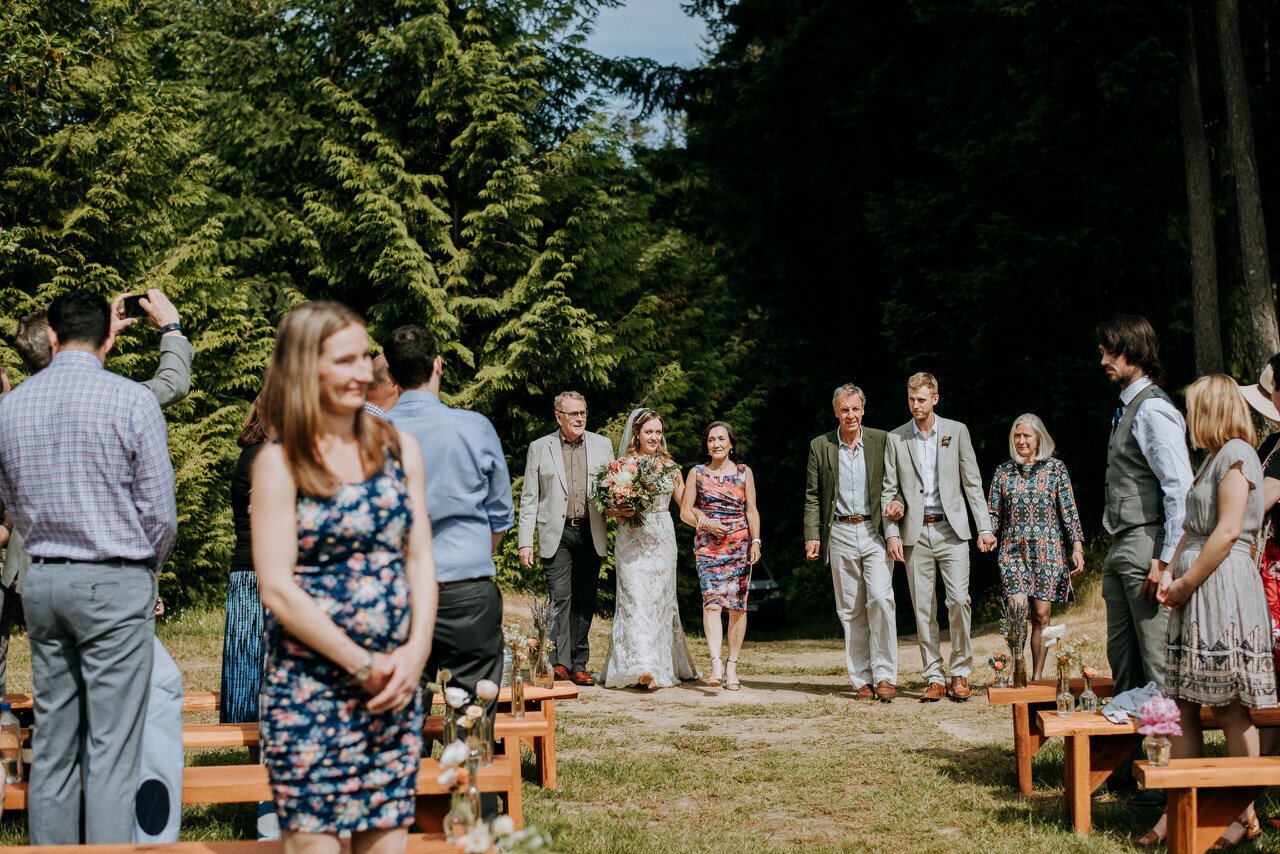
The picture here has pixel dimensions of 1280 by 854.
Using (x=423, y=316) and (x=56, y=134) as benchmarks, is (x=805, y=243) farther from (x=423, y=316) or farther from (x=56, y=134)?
(x=56, y=134)

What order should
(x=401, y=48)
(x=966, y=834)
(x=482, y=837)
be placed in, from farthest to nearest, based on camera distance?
(x=401, y=48)
(x=966, y=834)
(x=482, y=837)

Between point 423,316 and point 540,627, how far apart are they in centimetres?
1186

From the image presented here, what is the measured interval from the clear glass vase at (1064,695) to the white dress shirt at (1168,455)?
71 cm

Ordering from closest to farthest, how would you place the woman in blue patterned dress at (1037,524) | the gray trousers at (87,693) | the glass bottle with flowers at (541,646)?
the gray trousers at (87,693), the glass bottle with flowers at (541,646), the woman in blue patterned dress at (1037,524)

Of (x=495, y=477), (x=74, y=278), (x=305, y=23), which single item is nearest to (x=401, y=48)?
(x=305, y=23)

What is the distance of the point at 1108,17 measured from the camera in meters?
14.2

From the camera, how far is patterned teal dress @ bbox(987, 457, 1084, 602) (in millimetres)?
8820

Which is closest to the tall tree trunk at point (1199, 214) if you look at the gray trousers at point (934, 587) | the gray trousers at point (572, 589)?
the gray trousers at point (934, 587)

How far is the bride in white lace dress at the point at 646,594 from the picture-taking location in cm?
988

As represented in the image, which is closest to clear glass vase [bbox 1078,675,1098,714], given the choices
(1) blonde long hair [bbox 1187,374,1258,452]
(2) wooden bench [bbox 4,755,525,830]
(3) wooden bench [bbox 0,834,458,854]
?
(1) blonde long hair [bbox 1187,374,1258,452]

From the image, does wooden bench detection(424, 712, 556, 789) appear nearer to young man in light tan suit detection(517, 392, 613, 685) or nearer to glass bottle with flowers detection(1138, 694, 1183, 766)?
glass bottle with flowers detection(1138, 694, 1183, 766)

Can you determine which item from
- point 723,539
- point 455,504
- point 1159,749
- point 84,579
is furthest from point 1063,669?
point 723,539

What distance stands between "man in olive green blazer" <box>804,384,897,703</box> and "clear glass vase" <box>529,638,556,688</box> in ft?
9.72

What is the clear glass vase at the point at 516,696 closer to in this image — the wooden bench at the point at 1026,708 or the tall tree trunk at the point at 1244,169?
the wooden bench at the point at 1026,708
